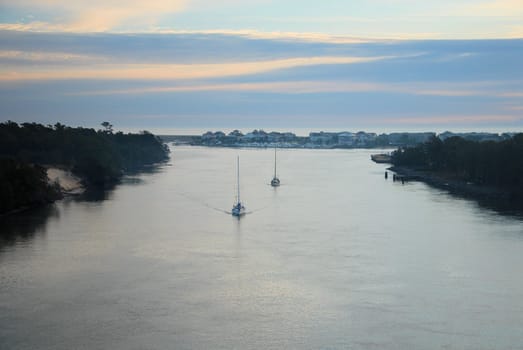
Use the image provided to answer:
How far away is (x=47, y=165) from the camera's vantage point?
62.5 feet

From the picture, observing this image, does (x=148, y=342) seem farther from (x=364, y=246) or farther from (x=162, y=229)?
(x=162, y=229)

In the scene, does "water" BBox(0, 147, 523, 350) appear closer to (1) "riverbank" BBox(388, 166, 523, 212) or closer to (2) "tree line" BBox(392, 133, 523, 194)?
(1) "riverbank" BBox(388, 166, 523, 212)

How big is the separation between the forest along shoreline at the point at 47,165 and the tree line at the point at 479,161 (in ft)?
30.9

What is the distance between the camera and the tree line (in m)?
16.9

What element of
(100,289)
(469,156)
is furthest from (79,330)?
(469,156)

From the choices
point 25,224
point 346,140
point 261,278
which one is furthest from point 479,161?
point 346,140

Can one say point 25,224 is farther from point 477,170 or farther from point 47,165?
point 477,170

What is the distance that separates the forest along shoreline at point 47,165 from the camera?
13.4m

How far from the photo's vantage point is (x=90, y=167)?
19.4m

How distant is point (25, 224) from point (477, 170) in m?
11.8

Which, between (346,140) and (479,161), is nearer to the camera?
(479,161)

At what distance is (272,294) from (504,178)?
11212 mm

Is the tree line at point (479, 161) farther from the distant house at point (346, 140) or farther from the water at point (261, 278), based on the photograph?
the distant house at point (346, 140)

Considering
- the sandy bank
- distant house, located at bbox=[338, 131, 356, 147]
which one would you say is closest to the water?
the sandy bank
